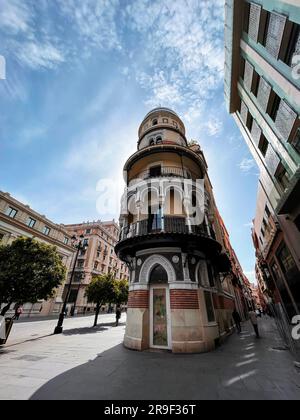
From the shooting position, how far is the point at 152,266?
908 centimetres

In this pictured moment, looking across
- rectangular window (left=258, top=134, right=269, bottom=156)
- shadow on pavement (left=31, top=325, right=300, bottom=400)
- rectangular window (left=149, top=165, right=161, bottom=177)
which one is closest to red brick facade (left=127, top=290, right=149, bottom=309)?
shadow on pavement (left=31, top=325, right=300, bottom=400)

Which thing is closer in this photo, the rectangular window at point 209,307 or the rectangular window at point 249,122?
the rectangular window at point 209,307

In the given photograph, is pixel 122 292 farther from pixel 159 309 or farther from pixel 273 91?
pixel 273 91

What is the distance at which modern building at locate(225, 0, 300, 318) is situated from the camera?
6.06m

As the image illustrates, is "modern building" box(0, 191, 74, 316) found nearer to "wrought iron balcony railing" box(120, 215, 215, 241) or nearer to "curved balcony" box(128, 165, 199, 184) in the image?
"curved balcony" box(128, 165, 199, 184)

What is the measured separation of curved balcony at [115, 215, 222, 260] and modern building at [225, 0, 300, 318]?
136 inches

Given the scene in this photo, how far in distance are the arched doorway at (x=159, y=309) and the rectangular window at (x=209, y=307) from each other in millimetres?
2179

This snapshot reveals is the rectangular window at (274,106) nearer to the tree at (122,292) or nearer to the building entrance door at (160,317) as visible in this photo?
the building entrance door at (160,317)

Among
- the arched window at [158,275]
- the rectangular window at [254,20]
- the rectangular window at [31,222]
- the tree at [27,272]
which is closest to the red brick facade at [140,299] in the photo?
the arched window at [158,275]

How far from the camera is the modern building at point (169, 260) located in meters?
7.95
